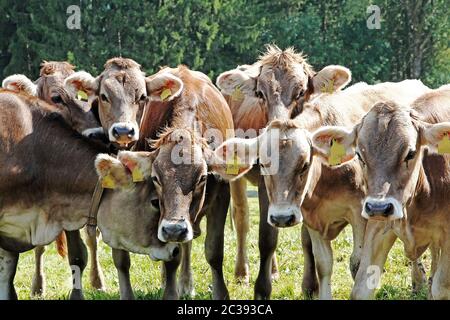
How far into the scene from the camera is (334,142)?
7.57 meters

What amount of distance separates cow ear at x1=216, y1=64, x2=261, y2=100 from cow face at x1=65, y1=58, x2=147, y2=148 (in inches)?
42.9

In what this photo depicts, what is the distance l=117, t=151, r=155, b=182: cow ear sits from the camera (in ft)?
24.7

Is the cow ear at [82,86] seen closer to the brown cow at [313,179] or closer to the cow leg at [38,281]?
the cow leg at [38,281]

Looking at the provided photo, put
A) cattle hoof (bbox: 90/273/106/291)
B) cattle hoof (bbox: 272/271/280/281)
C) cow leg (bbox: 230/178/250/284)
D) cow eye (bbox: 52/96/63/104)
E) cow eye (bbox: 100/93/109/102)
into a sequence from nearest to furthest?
cow eye (bbox: 100/93/109/102) → cow eye (bbox: 52/96/63/104) → cattle hoof (bbox: 90/273/106/291) → cattle hoof (bbox: 272/271/280/281) → cow leg (bbox: 230/178/250/284)

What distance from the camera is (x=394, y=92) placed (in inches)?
382

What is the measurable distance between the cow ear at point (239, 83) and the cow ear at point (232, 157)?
1723mm

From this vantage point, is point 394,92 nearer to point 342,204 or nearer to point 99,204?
point 342,204

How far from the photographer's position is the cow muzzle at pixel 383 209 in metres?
6.84

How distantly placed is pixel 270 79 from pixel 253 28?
94.2ft

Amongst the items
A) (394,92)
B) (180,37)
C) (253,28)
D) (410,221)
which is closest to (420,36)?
(253,28)

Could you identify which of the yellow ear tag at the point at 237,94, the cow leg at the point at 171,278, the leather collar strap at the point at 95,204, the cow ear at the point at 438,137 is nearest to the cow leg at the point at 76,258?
the leather collar strap at the point at 95,204

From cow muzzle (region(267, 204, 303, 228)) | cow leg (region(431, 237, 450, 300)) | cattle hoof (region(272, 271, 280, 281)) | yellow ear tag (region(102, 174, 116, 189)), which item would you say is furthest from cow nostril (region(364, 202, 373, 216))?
cattle hoof (region(272, 271, 280, 281))

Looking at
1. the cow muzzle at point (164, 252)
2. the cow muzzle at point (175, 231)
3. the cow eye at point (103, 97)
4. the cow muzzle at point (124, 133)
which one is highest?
the cow eye at point (103, 97)

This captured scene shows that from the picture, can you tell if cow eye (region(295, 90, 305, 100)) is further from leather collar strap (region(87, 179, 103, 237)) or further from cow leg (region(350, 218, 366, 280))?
leather collar strap (region(87, 179, 103, 237))
